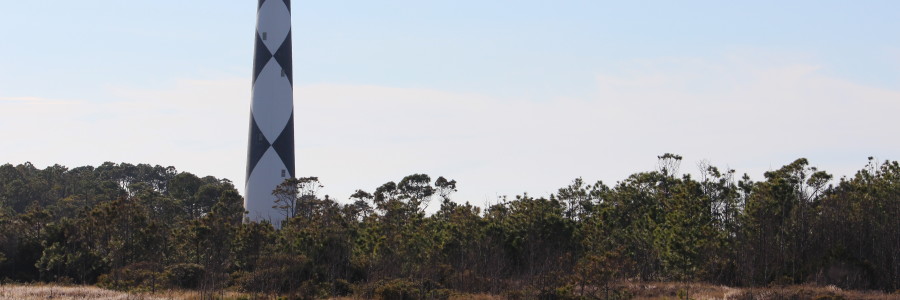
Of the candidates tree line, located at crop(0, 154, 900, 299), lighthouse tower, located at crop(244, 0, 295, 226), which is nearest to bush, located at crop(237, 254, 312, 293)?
tree line, located at crop(0, 154, 900, 299)

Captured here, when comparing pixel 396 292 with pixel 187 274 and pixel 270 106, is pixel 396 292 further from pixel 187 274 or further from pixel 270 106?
pixel 270 106

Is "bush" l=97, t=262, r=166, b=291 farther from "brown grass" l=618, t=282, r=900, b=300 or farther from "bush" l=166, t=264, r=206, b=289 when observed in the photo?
"brown grass" l=618, t=282, r=900, b=300

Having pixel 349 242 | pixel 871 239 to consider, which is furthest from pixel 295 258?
pixel 871 239

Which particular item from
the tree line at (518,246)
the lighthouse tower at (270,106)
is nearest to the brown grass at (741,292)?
the tree line at (518,246)

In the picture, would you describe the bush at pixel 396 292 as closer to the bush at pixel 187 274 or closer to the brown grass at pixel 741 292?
the brown grass at pixel 741 292

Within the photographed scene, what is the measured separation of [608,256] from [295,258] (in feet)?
45.5

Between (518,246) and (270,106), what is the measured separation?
1583cm

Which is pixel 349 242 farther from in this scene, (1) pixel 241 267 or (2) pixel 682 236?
(2) pixel 682 236

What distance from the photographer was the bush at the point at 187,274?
50.6 metres

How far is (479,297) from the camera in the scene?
44.3 meters

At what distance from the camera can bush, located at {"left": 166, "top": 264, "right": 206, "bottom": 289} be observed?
5059cm

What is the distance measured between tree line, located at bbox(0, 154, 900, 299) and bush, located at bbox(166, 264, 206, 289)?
0.08m

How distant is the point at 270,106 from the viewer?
58500 millimetres

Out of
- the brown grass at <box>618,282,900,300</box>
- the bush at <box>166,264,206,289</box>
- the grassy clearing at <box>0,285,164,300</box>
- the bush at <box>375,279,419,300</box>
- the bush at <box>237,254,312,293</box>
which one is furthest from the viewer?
the bush at <box>166,264,206,289</box>
